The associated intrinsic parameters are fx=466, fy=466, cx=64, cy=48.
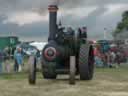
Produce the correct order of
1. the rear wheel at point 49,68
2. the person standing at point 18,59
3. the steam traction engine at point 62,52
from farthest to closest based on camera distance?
the person standing at point 18,59 → the rear wheel at point 49,68 → the steam traction engine at point 62,52

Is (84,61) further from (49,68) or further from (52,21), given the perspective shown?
(52,21)

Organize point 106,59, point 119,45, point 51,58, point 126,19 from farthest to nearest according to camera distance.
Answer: point 126,19, point 119,45, point 106,59, point 51,58

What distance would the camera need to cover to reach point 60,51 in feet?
52.2

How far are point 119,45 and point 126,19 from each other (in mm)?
39873

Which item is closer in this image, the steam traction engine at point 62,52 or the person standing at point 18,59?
the steam traction engine at point 62,52

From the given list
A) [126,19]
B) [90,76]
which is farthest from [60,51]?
[126,19]

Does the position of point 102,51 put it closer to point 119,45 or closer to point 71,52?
point 119,45

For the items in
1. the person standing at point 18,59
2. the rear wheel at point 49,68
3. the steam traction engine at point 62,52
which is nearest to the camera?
the steam traction engine at point 62,52

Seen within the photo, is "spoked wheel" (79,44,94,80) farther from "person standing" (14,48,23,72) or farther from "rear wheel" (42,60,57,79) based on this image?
"person standing" (14,48,23,72)

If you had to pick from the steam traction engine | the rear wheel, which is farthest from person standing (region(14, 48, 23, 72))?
→ the steam traction engine

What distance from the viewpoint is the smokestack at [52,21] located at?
15.9 m

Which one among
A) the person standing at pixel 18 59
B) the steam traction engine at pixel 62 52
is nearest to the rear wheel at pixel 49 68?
the steam traction engine at pixel 62 52

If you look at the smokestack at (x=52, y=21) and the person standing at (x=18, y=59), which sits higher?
the smokestack at (x=52, y=21)

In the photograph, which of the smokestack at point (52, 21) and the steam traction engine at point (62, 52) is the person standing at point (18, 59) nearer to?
the steam traction engine at point (62, 52)
